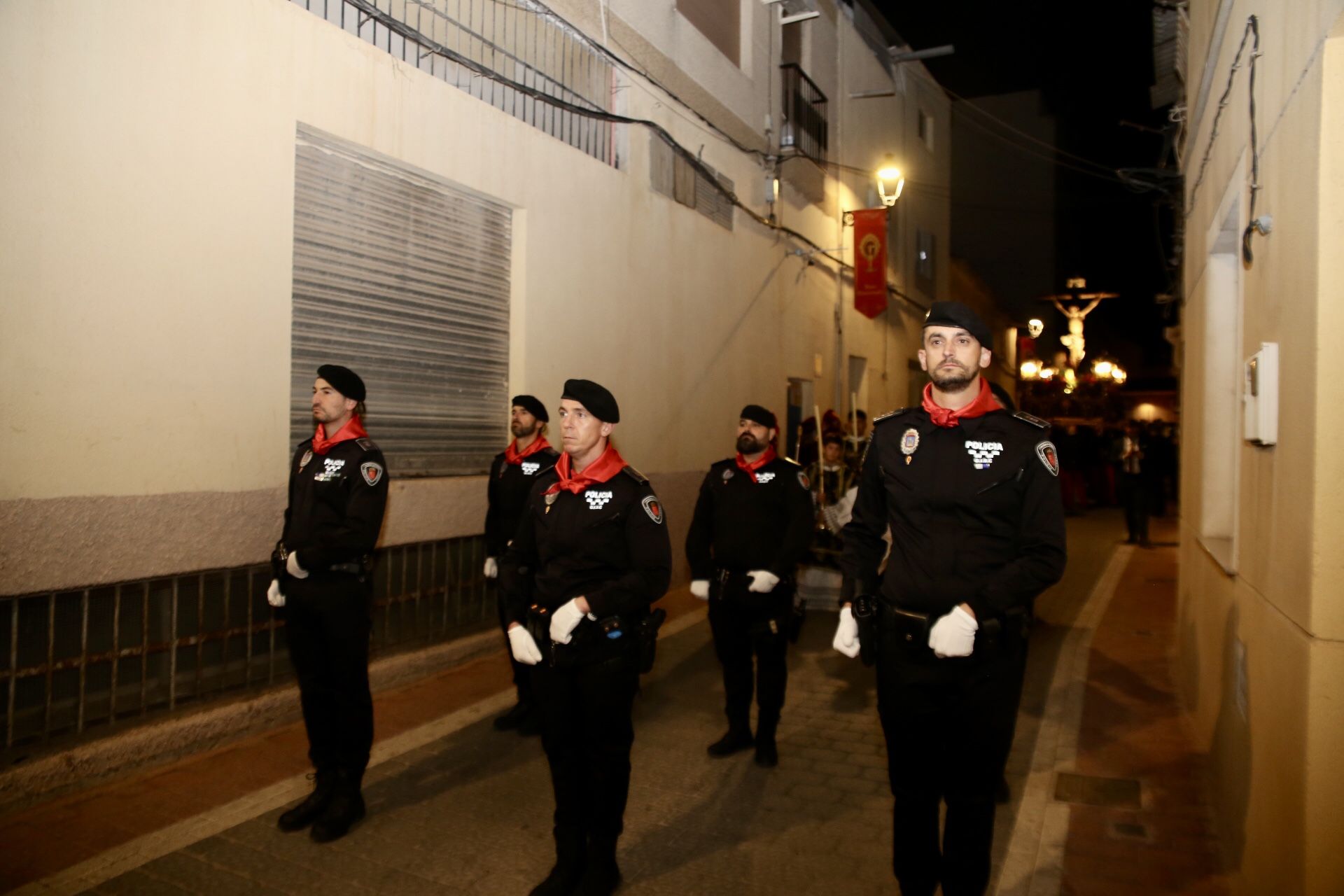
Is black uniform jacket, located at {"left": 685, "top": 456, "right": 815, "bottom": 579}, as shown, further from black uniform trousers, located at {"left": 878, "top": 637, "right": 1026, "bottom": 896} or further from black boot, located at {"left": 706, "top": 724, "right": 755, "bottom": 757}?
black uniform trousers, located at {"left": 878, "top": 637, "right": 1026, "bottom": 896}

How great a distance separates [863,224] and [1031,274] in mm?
20309

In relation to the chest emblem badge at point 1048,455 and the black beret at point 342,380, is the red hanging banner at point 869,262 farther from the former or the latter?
the chest emblem badge at point 1048,455

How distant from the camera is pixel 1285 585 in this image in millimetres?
3180

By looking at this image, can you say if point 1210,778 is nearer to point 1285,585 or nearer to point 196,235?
point 1285,585

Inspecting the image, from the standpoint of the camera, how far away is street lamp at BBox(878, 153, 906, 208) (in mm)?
13164

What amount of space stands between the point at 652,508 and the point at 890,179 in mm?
10793

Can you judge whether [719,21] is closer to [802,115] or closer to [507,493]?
[802,115]

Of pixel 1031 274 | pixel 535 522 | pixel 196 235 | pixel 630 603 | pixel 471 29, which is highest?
pixel 1031 274

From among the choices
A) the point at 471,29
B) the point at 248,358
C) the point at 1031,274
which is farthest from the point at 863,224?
the point at 1031,274

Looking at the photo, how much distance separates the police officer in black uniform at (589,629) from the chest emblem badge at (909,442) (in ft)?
3.54

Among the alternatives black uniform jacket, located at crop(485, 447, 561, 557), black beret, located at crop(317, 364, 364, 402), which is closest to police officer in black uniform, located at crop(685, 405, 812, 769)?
black uniform jacket, located at crop(485, 447, 561, 557)

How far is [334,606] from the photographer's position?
4.32 metres

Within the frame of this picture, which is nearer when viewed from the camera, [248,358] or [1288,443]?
[1288,443]

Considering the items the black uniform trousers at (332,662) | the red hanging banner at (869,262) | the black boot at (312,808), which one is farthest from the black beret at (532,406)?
the red hanging banner at (869,262)
